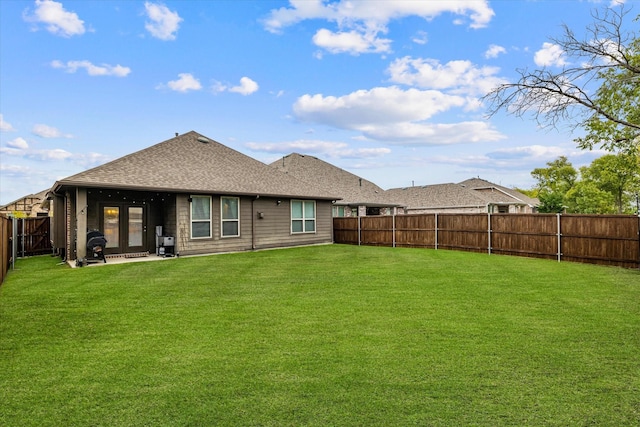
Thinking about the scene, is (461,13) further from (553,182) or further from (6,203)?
(6,203)

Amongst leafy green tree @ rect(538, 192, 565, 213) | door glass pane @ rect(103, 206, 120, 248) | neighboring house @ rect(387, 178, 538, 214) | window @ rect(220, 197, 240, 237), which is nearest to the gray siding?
window @ rect(220, 197, 240, 237)

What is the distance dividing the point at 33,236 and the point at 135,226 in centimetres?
583

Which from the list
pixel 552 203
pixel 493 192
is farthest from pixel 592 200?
pixel 493 192

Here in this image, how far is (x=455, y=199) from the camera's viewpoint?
110 feet

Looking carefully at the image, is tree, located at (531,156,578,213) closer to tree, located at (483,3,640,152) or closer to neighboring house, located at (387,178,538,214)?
neighboring house, located at (387,178,538,214)

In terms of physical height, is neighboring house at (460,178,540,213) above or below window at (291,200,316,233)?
above

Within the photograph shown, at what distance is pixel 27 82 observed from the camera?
14.8 metres

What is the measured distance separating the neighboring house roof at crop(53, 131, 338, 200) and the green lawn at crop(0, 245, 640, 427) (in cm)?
527

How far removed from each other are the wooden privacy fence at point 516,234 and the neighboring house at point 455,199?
1605 cm

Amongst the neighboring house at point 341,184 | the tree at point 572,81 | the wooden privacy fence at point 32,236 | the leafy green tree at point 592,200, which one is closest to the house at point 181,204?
the wooden privacy fence at point 32,236

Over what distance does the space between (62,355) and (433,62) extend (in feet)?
56.0

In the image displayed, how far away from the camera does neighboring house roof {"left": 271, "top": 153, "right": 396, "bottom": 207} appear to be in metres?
26.4

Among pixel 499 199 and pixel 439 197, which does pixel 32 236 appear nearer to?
pixel 439 197

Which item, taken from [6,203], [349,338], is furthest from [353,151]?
[6,203]
